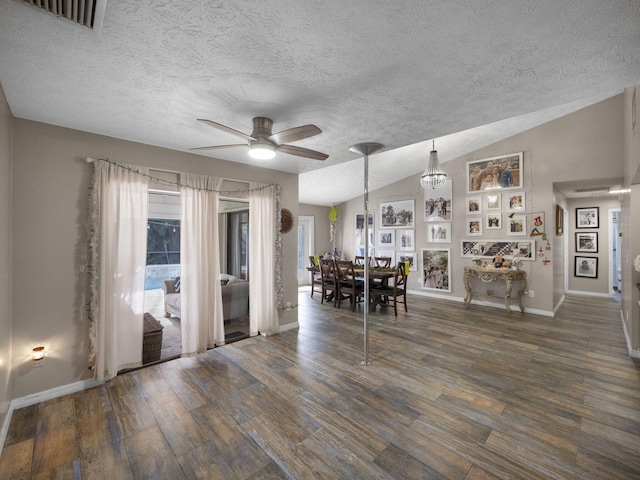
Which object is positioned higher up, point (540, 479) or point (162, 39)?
point (162, 39)

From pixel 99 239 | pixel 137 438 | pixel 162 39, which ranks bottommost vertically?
pixel 137 438

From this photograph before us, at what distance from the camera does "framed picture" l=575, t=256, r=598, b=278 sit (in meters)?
6.39

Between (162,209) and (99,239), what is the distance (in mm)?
1887

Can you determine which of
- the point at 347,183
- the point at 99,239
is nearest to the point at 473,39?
the point at 99,239

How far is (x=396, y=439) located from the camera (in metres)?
1.89

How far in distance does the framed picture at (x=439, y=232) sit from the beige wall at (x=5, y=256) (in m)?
6.71

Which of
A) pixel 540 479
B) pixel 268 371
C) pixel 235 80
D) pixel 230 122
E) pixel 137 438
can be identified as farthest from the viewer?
pixel 268 371

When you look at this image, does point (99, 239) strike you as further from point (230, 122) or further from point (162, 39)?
point (162, 39)

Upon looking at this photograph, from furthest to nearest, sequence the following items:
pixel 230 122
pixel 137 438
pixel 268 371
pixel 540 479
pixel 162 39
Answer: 1. pixel 268 371
2. pixel 230 122
3. pixel 137 438
4. pixel 540 479
5. pixel 162 39

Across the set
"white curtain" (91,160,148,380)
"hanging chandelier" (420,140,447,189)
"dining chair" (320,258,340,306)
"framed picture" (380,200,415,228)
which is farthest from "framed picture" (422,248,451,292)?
"white curtain" (91,160,148,380)

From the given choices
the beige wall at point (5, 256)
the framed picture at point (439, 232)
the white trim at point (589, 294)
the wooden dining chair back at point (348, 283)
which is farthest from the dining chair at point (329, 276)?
the white trim at point (589, 294)

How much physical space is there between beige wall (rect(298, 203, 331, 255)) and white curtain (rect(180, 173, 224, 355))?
500 cm

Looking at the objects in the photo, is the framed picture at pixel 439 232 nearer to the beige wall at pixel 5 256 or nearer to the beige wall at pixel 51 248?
the beige wall at pixel 51 248

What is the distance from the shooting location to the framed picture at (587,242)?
6.42 m
